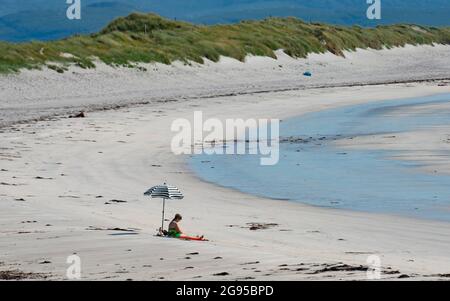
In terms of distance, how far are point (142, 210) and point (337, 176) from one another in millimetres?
6310

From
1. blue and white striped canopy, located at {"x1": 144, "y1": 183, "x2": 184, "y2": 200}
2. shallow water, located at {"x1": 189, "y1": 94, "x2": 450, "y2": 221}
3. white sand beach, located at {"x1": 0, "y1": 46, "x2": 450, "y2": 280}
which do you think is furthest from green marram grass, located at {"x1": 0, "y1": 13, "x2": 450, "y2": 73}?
blue and white striped canopy, located at {"x1": 144, "y1": 183, "x2": 184, "y2": 200}

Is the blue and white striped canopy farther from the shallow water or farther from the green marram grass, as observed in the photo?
the green marram grass

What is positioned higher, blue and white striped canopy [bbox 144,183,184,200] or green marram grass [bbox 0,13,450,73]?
green marram grass [bbox 0,13,450,73]

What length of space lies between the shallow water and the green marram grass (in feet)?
55.6

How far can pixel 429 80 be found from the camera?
66.8m

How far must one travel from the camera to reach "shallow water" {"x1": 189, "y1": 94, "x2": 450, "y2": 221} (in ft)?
72.9

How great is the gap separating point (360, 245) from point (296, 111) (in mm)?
26935

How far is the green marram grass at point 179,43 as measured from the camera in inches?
2020

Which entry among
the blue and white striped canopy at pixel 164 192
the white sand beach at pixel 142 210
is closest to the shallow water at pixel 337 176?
the white sand beach at pixel 142 210

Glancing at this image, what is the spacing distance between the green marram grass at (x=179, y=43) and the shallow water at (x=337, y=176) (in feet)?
55.6

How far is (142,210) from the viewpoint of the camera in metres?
21.1

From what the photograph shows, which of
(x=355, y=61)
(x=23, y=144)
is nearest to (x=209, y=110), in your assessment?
(x=23, y=144)

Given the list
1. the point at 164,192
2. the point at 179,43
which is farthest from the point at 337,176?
the point at 179,43
